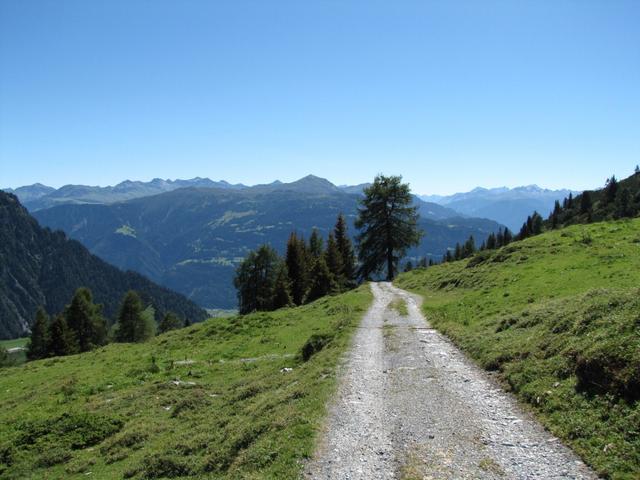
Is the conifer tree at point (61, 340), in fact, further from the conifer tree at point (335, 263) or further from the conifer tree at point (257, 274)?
the conifer tree at point (335, 263)

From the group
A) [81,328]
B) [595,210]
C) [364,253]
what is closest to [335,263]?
[364,253]

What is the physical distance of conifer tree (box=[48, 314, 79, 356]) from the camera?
81000 mm

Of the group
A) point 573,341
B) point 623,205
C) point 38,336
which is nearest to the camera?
point 573,341

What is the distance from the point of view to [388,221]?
73875mm

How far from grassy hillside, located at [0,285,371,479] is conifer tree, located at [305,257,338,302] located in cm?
2906

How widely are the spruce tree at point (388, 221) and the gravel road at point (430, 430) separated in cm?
5374

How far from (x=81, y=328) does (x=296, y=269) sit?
163 ft

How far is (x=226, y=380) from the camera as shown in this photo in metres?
25.0

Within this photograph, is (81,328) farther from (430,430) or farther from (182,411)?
(430,430)

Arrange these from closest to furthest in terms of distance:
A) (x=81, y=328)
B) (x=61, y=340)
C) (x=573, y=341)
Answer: (x=573, y=341), (x=61, y=340), (x=81, y=328)

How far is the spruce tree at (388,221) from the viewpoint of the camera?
73.1m

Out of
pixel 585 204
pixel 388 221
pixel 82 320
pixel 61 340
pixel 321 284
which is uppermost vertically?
pixel 585 204

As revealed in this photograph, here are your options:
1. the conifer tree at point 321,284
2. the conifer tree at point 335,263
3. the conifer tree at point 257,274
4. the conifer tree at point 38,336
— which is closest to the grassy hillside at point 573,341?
the conifer tree at point 321,284

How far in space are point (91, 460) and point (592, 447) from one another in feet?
55.9
